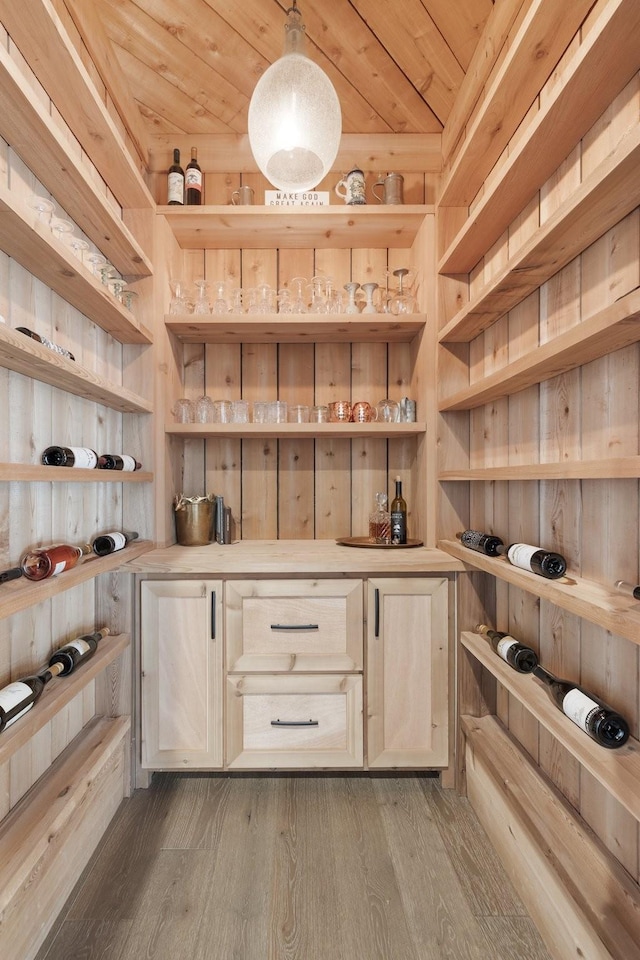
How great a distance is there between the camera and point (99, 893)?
141cm

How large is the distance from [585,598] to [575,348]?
57 centimetres

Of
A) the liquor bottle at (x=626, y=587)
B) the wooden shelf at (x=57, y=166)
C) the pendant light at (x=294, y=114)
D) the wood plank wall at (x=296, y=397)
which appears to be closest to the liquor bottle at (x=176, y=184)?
the wooden shelf at (x=57, y=166)

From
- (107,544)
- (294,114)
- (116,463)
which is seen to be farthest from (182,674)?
(294,114)

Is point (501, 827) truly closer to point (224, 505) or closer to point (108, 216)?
point (224, 505)

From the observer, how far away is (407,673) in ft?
6.17

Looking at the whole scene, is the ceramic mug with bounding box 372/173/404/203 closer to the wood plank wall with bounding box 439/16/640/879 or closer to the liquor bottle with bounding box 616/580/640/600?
the wood plank wall with bounding box 439/16/640/879

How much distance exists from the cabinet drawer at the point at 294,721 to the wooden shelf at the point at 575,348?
3.95ft

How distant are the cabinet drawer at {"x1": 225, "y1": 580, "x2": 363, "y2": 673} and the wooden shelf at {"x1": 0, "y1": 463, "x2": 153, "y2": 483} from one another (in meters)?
0.57

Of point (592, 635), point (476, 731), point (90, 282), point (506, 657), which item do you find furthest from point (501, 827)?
point (90, 282)

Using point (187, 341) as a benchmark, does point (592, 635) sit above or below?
below

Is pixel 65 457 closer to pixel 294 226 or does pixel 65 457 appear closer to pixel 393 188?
pixel 294 226

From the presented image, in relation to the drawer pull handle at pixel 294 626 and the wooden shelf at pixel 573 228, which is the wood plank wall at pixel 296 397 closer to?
the drawer pull handle at pixel 294 626

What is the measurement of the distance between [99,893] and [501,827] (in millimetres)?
1229

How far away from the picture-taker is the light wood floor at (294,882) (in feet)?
4.13
